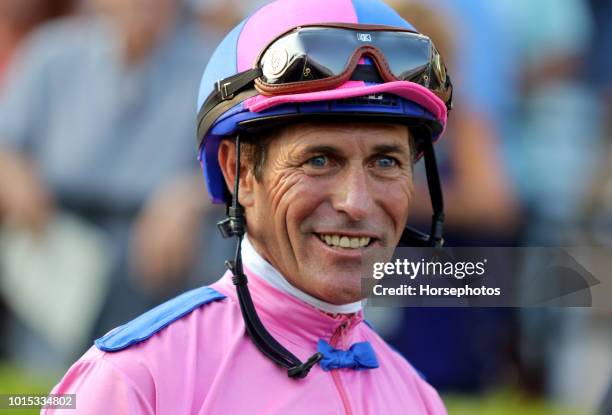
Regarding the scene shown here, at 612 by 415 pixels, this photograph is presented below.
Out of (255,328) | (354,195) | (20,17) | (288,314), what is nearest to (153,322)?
(255,328)

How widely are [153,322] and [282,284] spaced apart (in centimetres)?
41

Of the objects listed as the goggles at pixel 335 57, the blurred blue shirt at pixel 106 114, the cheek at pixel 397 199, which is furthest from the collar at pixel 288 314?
the blurred blue shirt at pixel 106 114

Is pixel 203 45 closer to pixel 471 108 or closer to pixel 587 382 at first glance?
pixel 471 108

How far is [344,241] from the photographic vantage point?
3326mm

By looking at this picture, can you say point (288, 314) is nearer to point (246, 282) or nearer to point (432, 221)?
point (246, 282)

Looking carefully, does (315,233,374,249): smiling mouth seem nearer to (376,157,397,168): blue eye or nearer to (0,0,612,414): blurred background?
(376,157,397,168): blue eye

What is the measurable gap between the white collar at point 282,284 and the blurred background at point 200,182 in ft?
11.7

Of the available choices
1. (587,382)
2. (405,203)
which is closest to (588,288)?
(405,203)

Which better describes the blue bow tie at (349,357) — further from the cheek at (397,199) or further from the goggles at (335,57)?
the goggles at (335,57)

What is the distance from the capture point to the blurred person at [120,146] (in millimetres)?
7176

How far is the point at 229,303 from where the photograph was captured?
3408 mm


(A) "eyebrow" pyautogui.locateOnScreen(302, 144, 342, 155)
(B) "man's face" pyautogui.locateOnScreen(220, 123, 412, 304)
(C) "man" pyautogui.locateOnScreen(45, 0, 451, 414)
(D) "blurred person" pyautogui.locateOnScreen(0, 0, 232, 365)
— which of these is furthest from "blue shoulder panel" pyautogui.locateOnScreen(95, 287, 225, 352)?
(D) "blurred person" pyautogui.locateOnScreen(0, 0, 232, 365)

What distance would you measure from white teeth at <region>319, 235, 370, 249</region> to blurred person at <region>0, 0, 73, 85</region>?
5651mm

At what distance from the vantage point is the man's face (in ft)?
10.8
